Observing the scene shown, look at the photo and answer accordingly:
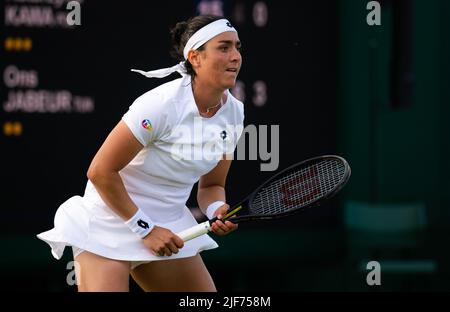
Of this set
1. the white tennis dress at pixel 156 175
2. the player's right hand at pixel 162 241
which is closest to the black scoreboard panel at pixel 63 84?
the white tennis dress at pixel 156 175

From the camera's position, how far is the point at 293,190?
416 cm

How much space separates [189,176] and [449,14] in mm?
3592

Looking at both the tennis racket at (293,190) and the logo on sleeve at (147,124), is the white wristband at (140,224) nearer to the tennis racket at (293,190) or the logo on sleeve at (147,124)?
the tennis racket at (293,190)

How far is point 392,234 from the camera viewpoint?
6.98 m

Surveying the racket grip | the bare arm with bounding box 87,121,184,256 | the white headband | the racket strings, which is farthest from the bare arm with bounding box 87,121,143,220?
the racket strings

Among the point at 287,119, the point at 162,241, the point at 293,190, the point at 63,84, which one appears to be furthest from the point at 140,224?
the point at 287,119

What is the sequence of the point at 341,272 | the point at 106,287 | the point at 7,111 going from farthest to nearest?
the point at 341,272 → the point at 7,111 → the point at 106,287

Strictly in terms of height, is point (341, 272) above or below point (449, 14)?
below

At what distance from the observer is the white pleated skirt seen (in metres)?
3.88

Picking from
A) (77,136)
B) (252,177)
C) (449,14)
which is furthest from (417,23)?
(77,136)

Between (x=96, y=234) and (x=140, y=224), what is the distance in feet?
0.54

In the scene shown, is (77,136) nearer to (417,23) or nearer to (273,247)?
(273,247)

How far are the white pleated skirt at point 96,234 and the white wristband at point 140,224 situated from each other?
0.06m

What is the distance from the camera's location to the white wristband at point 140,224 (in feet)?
12.6
